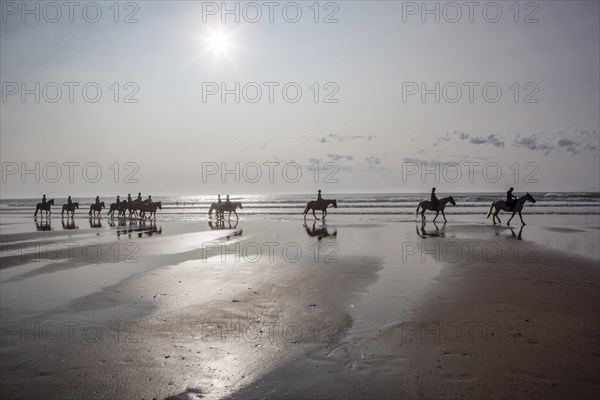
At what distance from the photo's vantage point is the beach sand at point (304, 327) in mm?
4254

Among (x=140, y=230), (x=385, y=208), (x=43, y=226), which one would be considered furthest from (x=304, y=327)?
(x=385, y=208)

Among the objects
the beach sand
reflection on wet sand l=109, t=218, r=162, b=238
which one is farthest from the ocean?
the beach sand

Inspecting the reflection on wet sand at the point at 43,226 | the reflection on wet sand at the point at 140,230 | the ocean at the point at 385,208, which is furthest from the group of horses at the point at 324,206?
the reflection on wet sand at the point at 43,226

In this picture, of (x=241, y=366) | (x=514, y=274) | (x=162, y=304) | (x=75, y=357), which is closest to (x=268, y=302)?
(x=162, y=304)

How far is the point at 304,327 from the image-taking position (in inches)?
238

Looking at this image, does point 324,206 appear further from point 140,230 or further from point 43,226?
point 43,226

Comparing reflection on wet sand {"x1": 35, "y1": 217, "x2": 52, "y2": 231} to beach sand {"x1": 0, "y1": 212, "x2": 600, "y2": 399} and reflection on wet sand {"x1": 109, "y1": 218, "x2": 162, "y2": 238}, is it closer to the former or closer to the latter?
reflection on wet sand {"x1": 109, "y1": 218, "x2": 162, "y2": 238}

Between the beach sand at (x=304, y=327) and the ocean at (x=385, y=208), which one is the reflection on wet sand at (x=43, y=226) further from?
the beach sand at (x=304, y=327)

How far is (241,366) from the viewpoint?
4695mm

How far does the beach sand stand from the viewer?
167 inches

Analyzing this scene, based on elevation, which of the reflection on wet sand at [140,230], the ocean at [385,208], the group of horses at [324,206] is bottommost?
the reflection on wet sand at [140,230]

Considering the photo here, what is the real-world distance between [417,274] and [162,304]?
6.32 metres

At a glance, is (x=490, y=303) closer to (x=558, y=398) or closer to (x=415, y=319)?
(x=415, y=319)

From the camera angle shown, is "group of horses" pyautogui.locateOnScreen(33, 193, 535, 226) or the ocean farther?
the ocean
